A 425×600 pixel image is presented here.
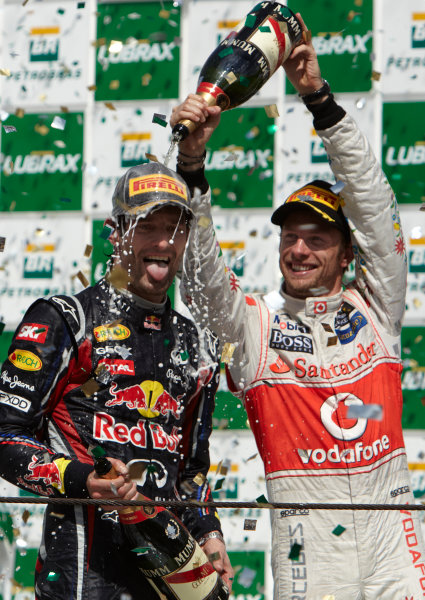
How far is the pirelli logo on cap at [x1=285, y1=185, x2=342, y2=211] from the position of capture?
8.05 feet

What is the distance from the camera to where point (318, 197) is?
247cm

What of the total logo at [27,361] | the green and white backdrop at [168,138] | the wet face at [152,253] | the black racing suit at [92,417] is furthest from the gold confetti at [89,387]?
the green and white backdrop at [168,138]

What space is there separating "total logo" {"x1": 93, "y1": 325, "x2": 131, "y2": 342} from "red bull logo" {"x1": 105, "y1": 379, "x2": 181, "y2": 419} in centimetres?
11

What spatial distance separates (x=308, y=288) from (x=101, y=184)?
1464 millimetres

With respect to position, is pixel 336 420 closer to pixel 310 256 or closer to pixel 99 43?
pixel 310 256

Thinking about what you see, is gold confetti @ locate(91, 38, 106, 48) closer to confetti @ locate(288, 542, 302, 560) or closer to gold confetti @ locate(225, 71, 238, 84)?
gold confetti @ locate(225, 71, 238, 84)

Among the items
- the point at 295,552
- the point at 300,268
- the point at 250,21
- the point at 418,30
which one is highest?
the point at 418,30

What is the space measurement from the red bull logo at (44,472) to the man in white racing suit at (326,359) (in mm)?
641

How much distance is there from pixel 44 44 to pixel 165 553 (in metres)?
2.47

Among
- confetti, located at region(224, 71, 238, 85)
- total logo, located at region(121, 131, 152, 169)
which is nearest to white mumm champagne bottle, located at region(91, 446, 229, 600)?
confetti, located at region(224, 71, 238, 85)

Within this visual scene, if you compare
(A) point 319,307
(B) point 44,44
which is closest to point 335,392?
(A) point 319,307

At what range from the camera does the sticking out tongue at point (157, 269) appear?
2.05m

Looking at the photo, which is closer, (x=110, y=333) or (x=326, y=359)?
(x=110, y=333)

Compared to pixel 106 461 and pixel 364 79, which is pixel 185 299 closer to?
pixel 106 461
